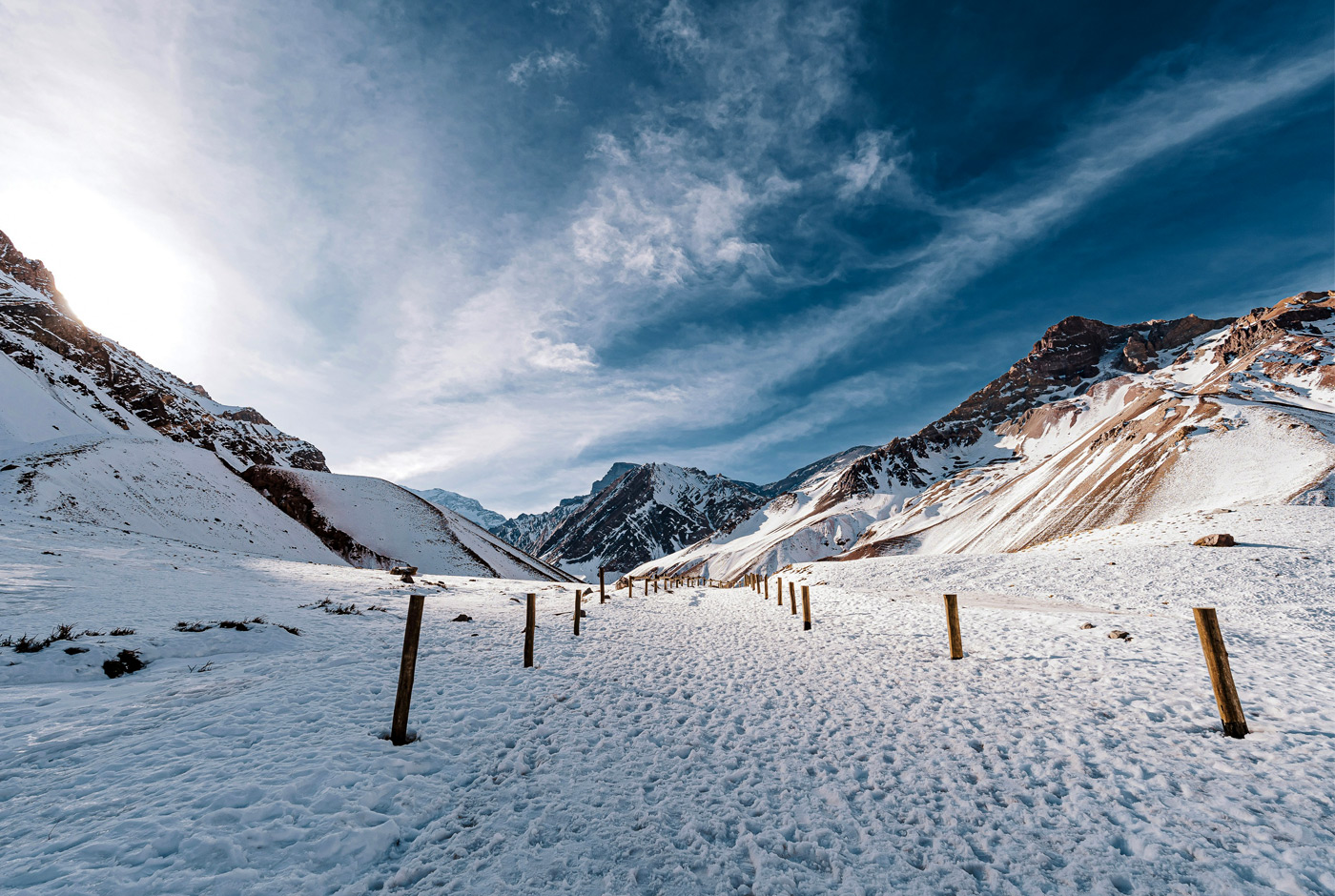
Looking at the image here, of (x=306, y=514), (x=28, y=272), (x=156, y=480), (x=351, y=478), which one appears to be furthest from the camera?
(x=28, y=272)

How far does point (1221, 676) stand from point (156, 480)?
60.7 m

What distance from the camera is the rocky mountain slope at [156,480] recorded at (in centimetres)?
3347

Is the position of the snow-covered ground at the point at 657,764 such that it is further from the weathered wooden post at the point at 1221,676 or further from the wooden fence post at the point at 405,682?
the weathered wooden post at the point at 1221,676

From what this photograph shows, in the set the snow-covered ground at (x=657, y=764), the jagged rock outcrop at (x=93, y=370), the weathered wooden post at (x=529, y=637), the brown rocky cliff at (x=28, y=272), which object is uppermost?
the brown rocky cliff at (x=28, y=272)

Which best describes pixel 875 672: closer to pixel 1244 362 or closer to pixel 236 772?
pixel 236 772

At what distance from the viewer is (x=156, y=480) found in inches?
1543

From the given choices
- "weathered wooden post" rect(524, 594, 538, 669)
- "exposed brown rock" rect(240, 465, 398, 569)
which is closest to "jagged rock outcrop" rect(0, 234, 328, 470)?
"exposed brown rock" rect(240, 465, 398, 569)

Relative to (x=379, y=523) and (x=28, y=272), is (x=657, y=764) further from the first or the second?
(x=28, y=272)

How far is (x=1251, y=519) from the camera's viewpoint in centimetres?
2725

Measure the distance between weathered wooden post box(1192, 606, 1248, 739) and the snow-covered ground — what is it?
1.49ft

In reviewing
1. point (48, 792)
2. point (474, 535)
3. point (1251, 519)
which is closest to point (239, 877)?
point (48, 792)

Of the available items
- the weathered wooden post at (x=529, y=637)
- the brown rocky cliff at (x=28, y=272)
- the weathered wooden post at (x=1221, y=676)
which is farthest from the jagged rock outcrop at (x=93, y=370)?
the weathered wooden post at (x=1221, y=676)

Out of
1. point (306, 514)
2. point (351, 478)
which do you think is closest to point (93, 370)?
point (351, 478)

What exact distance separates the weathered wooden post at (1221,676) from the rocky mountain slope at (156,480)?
1870 inches
